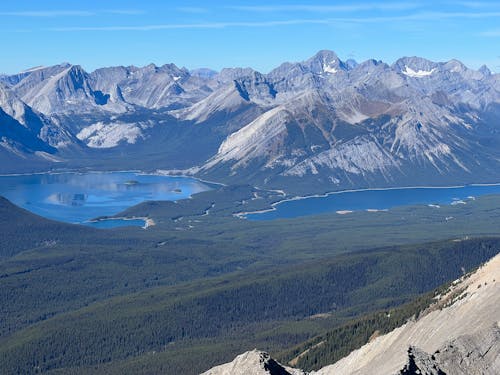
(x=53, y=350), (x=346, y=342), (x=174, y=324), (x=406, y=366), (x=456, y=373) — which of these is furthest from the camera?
(x=174, y=324)

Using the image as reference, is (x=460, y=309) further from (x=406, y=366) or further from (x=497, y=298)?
(x=406, y=366)

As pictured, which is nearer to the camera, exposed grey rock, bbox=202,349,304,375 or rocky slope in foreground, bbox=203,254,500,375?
exposed grey rock, bbox=202,349,304,375

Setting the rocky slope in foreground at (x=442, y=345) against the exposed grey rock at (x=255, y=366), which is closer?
the exposed grey rock at (x=255, y=366)

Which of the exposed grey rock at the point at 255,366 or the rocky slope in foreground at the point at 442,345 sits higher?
the exposed grey rock at the point at 255,366

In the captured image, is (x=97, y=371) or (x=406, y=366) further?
A: (x=97, y=371)

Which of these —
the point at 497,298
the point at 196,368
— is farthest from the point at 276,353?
the point at 497,298

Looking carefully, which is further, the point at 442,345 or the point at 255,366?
the point at 442,345

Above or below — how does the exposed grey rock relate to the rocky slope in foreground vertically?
above

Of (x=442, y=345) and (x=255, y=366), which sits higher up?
(x=255, y=366)
